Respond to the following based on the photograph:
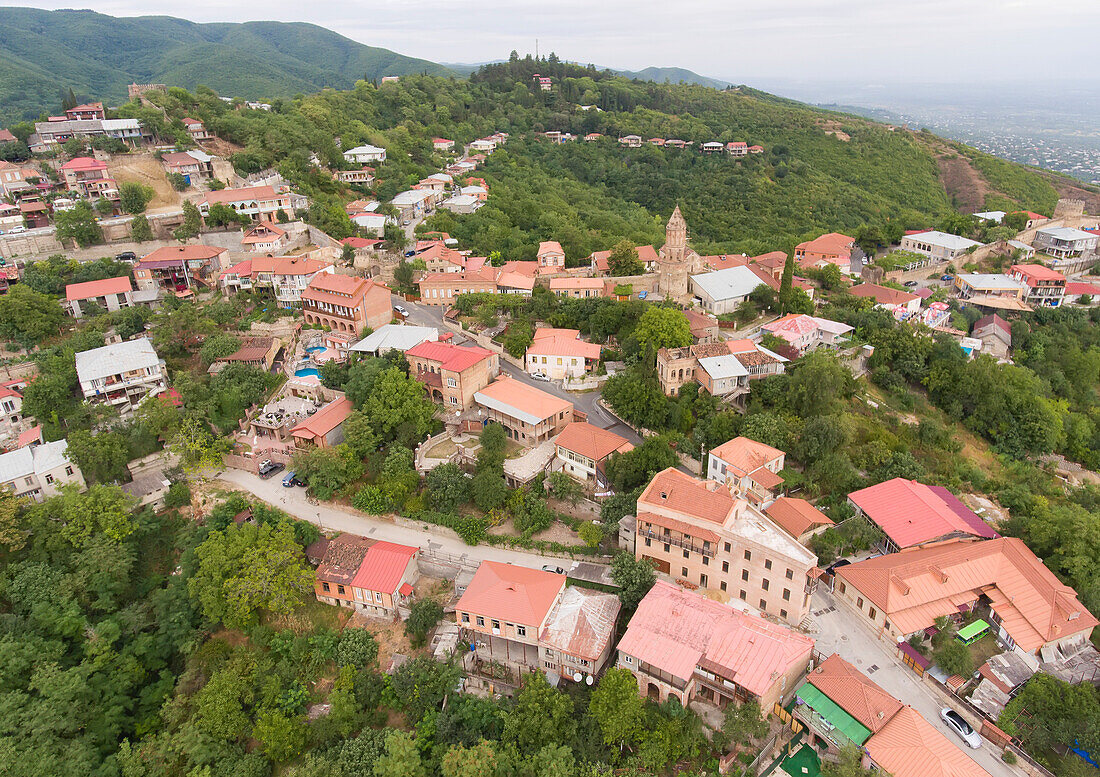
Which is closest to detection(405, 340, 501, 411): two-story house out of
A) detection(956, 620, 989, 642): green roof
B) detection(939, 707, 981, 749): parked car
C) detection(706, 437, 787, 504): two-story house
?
detection(706, 437, 787, 504): two-story house

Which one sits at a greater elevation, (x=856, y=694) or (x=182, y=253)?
(x=182, y=253)

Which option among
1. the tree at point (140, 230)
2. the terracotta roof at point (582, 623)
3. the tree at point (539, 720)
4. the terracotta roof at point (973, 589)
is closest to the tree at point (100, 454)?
the tree at point (140, 230)

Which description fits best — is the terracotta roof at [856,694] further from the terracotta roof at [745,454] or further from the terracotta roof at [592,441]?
the terracotta roof at [592,441]

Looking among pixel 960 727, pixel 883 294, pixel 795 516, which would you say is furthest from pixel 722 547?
pixel 883 294

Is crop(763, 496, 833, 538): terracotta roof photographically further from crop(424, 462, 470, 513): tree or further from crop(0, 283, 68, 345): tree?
crop(0, 283, 68, 345): tree

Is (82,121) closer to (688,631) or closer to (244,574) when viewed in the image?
(244,574)

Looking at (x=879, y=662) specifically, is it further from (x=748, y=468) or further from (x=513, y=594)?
(x=513, y=594)

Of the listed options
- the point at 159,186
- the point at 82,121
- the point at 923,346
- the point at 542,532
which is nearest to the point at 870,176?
the point at 923,346
